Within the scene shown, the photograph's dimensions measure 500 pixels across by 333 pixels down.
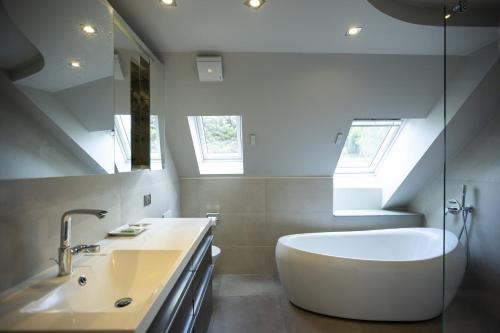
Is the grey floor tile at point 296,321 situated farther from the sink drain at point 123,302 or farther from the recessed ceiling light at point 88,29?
the recessed ceiling light at point 88,29

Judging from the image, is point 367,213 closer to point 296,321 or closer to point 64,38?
point 296,321

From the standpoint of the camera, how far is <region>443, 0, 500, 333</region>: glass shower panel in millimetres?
1988

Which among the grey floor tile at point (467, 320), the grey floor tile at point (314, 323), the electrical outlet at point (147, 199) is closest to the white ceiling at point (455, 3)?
the grey floor tile at point (467, 320)

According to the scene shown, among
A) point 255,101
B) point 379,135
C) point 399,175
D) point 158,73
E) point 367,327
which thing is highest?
point 158,73

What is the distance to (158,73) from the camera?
219cm

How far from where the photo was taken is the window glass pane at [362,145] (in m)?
3.29

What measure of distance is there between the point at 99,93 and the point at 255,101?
4.97ft

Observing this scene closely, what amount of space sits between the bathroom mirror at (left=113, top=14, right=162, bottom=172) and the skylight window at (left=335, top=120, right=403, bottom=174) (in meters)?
2.41

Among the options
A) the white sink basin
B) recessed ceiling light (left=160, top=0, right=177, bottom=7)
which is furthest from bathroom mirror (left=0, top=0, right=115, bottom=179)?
the white sink basin

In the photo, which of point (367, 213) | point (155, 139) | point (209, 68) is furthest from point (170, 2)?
point (367, 213)

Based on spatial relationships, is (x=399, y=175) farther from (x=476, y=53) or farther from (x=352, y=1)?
(x=352, y=1)

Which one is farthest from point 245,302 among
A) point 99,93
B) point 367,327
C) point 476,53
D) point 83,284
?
point 476,53

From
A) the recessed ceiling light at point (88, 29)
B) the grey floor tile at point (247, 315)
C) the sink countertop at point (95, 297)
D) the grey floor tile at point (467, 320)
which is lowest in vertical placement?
the grey floor tile at point (247, 315)

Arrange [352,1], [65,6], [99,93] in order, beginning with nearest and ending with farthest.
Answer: [65,6]
[99,93]
[352,1]
